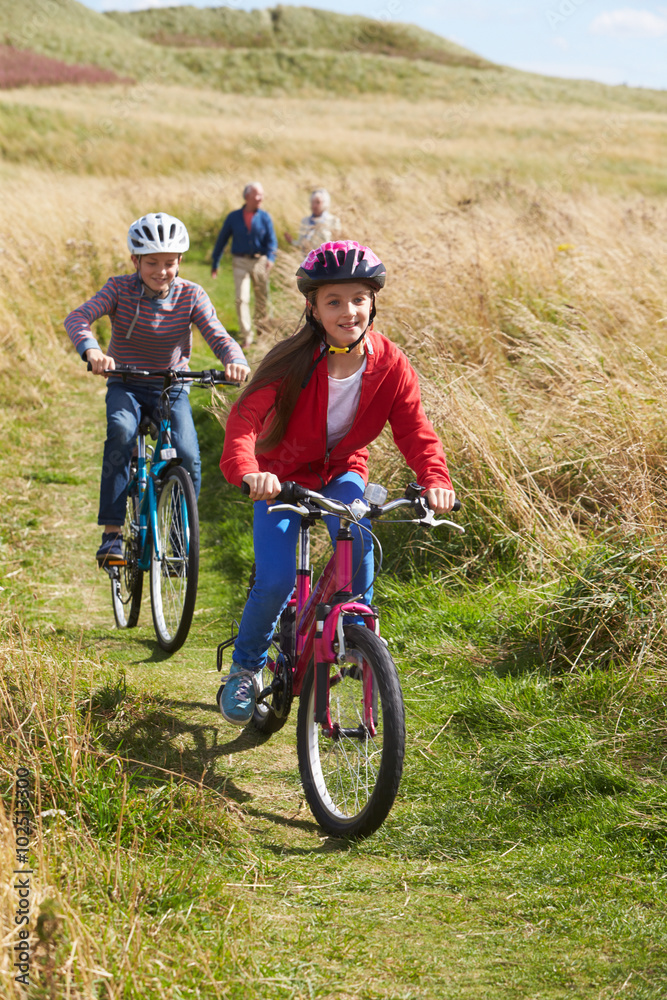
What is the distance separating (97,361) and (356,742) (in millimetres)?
2457

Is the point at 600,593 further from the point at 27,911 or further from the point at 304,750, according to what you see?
the point at 27,911

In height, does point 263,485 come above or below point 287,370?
below

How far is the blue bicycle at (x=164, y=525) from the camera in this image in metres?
5.07

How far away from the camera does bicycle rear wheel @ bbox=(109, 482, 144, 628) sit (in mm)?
5648

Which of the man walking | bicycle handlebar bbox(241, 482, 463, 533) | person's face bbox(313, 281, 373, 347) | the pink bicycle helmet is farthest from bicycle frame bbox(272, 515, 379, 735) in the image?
the man walking

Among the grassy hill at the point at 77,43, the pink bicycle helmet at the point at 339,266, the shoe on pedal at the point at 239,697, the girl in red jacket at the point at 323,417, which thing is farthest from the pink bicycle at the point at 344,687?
the grassy hill at the point at 77,43

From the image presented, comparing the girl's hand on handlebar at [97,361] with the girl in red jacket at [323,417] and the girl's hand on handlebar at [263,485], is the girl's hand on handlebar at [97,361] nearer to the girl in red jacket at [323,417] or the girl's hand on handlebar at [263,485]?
the girl in red jacket at [323,417]

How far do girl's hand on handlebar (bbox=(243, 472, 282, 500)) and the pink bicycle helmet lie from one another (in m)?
0.79

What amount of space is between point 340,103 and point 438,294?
53241 mm

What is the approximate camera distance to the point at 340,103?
56.8 metres

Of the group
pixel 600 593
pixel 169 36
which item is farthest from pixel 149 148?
pixel 169 36

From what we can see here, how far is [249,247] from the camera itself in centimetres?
1317

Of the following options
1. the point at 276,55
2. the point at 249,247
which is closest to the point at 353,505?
the point at 249,247

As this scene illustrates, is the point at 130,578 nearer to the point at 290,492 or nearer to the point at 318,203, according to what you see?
the point at 290,492
